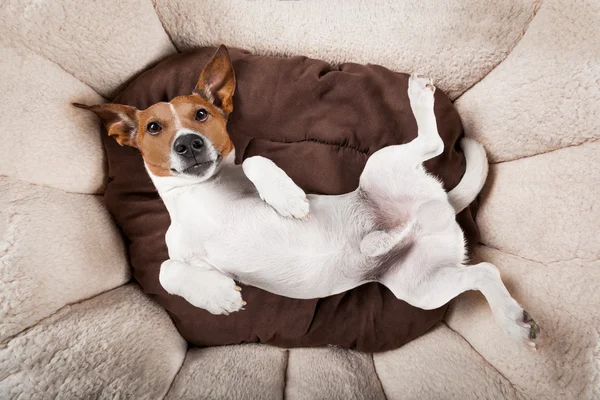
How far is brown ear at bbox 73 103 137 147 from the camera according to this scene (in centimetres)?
150

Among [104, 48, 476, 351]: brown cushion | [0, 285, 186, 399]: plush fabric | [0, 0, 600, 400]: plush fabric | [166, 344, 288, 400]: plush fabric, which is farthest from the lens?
[104, 48, 476, 351]: brown cushion

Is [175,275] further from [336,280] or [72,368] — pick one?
[336,280]

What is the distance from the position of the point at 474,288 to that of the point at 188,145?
1147 millimetres

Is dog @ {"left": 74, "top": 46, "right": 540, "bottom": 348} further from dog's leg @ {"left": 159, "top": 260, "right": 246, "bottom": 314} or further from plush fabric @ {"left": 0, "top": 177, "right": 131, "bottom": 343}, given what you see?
plush fabric @ {"left": 0, "top": 177, "right": 131, "bottom": 343}

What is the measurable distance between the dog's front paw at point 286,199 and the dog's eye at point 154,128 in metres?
0.45

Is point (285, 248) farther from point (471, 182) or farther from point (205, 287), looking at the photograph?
point (471, 182)

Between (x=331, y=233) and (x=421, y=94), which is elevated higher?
(x=421, y=94)

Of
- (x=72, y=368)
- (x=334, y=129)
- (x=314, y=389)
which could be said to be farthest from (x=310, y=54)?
(x=72, y=368)

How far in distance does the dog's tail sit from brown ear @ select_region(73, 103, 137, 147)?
1309 millimetres

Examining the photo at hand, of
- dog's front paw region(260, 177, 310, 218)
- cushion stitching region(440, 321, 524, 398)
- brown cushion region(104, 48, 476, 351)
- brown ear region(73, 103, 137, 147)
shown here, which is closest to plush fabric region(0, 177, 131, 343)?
brown cushion region(104, 48, 476, 351)

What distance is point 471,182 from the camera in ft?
5.30

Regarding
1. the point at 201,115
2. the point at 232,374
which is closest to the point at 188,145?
the point at 201,115

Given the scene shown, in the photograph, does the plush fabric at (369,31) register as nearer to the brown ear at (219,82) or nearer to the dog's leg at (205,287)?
the brown ear at (219,82)

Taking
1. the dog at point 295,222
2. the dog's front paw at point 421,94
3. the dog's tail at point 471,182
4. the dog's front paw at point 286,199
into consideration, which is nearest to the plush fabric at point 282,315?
the dog's tail at point 471,182
